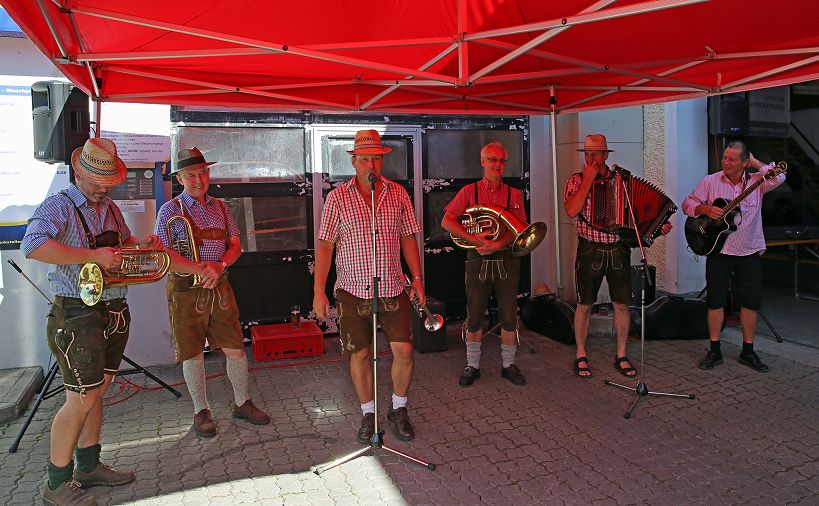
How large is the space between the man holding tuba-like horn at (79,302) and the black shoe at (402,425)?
192 cm

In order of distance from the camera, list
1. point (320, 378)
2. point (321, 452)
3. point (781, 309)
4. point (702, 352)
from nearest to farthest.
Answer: point (321, 452), point (320, 378), point (702, 352), point (781, 309)

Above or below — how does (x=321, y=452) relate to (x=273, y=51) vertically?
below

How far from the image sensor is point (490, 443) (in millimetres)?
4676

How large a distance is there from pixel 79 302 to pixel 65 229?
1.35 ft

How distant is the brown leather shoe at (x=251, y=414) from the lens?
16.8 feet

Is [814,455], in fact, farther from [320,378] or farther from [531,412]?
[320,378]

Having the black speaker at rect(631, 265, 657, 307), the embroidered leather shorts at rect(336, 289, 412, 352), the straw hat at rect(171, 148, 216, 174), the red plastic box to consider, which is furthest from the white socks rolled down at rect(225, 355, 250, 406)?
the black speaker at rect(631, 265, 657, 307)

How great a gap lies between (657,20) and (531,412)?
2968 mm

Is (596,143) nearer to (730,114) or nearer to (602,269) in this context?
(602,269)

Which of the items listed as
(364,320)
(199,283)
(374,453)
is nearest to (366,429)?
(374,453)

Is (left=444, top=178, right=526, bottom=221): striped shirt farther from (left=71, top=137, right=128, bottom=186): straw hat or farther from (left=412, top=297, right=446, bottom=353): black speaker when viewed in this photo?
(left=71, top=137, right=128, bottom=186): straw hat

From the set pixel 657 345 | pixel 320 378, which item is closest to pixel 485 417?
pixel 320 378

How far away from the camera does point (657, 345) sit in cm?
704

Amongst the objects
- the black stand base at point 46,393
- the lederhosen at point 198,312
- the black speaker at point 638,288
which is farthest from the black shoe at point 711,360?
the black stand base at point 46,393
